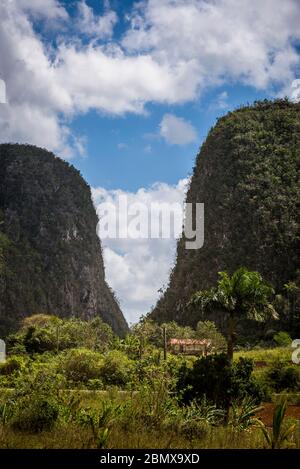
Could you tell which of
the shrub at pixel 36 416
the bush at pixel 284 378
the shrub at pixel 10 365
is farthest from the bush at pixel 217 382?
the shrub at pixel 10 365

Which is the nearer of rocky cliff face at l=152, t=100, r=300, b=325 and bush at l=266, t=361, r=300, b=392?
bush at l=266, t=361, r=300, b=392

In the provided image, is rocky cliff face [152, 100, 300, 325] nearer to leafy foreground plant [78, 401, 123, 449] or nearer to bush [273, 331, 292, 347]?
bush [273, 331, 292, 347]

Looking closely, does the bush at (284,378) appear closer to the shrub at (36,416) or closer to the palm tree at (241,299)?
the palm tree at (241,299)

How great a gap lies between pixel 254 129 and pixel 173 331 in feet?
146

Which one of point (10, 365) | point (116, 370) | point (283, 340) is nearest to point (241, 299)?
point (116, 370)

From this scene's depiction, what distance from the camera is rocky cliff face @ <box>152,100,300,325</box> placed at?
238 ft

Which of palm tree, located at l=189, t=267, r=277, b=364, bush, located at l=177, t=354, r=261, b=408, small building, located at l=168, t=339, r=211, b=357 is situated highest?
palm tree, located at l=189, t=267, r=277, b=364

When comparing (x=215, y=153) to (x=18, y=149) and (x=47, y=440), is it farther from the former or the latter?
(x=47, y=440)

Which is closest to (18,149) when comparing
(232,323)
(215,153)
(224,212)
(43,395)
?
(215,153)

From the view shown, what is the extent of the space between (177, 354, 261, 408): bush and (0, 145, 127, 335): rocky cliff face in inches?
3335

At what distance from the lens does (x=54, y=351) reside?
1932 inches

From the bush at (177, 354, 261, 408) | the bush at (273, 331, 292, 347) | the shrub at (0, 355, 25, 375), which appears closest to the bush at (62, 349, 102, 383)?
the shrub at (0, 355, 25, 375)

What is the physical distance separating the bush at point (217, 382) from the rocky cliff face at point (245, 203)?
47009 millimetres

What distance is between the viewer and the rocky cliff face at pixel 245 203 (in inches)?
2859
